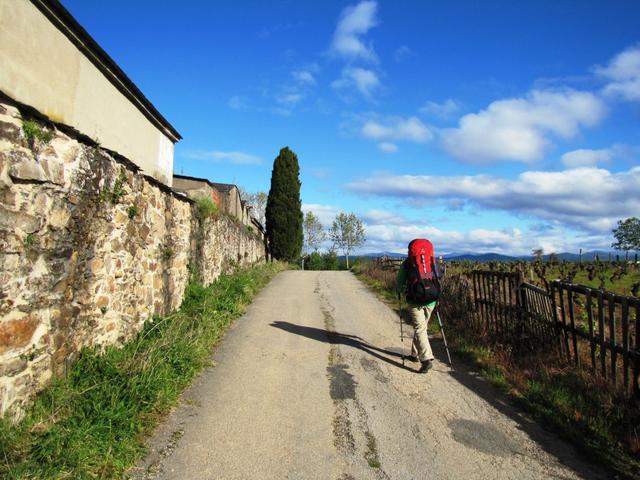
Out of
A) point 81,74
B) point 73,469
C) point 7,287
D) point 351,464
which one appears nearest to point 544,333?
point 351,464

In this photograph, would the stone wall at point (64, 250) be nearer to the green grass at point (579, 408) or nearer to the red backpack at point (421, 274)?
the red backpack at point (421, 274)

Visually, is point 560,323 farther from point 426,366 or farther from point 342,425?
point 342,425

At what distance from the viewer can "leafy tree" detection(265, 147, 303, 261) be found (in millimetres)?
33312

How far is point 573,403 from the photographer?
5.09 m

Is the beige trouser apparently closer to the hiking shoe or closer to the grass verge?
the hiking shoe

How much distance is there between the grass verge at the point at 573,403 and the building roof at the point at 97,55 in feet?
22.7

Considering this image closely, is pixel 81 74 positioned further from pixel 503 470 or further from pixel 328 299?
pixel 328 299

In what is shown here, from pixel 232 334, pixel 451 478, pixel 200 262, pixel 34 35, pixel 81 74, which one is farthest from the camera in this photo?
pixel 200 262

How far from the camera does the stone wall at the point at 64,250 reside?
153 inches

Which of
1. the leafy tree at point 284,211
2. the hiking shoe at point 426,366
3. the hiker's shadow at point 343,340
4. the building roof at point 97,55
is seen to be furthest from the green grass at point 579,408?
the leafy tree at point 284,211

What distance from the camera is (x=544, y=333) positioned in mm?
6820

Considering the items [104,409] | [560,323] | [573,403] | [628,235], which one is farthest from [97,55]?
[628,235]

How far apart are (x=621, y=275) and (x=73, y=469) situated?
103 feet

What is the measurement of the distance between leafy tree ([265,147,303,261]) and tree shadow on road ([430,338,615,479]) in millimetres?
26623
